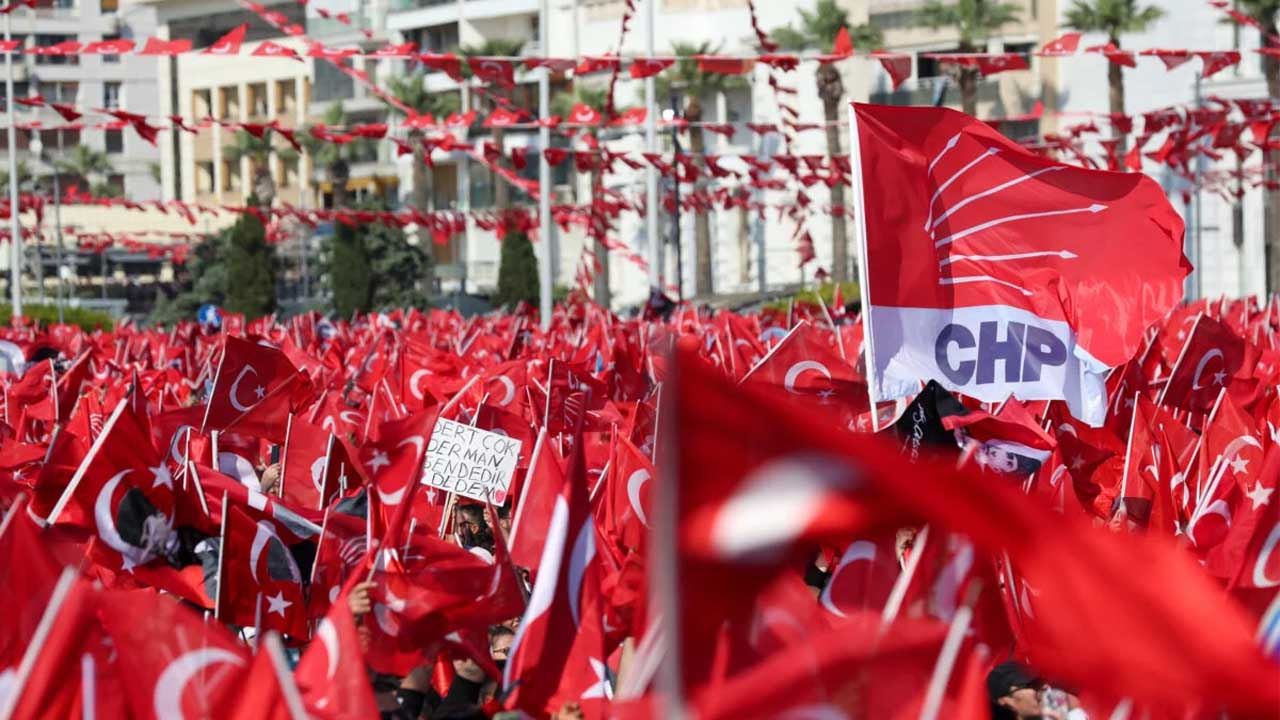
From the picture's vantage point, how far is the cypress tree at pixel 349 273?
50.5 metres

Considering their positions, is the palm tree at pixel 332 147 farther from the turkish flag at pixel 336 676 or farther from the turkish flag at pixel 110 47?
the turkish flag at pixel 336 676

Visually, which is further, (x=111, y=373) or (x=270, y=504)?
(x=111, y=373)

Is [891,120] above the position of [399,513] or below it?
above

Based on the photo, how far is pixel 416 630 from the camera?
638 centimetres

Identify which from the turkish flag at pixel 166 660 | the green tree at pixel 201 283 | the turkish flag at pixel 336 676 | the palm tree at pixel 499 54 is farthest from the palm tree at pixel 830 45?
the turkish flag at pixel 166 660

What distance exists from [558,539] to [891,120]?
3.89 meters

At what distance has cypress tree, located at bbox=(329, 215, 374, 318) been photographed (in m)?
50.5

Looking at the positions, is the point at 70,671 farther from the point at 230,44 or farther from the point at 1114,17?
the point at 1114,17

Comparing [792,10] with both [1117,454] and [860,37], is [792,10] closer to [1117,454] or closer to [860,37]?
[860,37]

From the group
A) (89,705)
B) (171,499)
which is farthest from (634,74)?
(89,705)

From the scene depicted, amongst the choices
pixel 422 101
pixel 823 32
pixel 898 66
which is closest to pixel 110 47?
pixel 898 66

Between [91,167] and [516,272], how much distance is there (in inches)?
1646

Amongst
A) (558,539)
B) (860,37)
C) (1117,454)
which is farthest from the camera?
(860,37)

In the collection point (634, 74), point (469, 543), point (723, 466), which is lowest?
point (469, 543)
